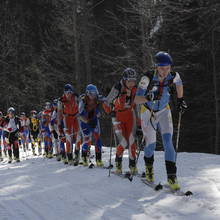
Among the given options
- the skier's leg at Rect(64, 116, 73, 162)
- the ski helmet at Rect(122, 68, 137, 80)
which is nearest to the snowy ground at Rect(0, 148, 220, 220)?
the ski helmet at Rect(122, 68, 137, 80)

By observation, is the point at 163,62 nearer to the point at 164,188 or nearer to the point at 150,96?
the point at 150,96

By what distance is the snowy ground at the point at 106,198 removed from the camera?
5.25m

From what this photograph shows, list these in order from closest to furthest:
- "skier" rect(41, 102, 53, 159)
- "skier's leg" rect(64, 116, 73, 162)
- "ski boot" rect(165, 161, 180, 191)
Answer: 1. "ski boot" rect(165, 161, 180, 191)
2. "skier's leg" rect(64, 116, 73, 162)
3. "skier" rect(41, 102, 53, 159)

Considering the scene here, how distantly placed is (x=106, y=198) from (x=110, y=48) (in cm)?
2472

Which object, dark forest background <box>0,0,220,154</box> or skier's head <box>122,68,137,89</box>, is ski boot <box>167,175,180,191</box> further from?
dark forest background <box>0,0,220,154</box>

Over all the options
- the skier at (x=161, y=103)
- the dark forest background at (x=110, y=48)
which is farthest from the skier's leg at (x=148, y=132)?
the dark forest background at (x=110, y=48)

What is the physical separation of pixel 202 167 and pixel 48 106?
936 cm

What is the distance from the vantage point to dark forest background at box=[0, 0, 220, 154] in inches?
814

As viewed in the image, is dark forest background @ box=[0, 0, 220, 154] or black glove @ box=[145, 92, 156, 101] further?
dark forest background @ box=[0, 0, 220, 154]

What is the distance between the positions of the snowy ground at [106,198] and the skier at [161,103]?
62 cm

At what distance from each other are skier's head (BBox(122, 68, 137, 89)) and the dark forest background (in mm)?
8631

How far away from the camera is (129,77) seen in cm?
793

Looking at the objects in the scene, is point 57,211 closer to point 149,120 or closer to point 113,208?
point 113,208

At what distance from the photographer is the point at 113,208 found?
5.59 metres
